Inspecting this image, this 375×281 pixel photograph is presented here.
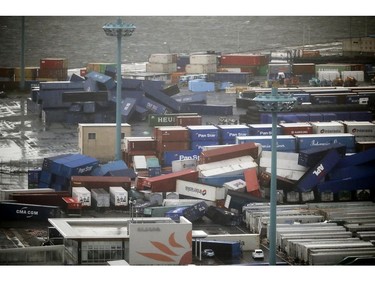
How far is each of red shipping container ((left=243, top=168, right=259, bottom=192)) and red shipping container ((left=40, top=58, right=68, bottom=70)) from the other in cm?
1937

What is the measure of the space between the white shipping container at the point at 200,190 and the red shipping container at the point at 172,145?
442cm

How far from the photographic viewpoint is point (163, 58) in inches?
2808

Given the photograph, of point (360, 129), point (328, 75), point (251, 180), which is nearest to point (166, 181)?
point (251, 180)

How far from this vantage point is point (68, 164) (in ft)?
151

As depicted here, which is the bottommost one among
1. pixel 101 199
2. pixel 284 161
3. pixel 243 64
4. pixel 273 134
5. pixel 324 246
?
pixel 324 246

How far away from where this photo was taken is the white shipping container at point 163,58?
70312 millimetres

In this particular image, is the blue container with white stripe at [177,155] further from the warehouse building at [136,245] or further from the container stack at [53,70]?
the container stack at [53,70]

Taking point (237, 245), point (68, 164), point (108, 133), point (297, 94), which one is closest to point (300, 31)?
point (297, 94)

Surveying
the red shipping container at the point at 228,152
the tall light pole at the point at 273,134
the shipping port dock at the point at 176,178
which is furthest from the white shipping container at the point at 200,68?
the tall light pole at the point at 273,134

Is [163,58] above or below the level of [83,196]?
above

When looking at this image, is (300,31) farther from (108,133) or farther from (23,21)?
(23,21)

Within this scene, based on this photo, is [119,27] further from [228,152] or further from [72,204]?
[72,204]

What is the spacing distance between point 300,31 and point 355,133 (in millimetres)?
5623

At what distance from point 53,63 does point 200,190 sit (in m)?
20.7
